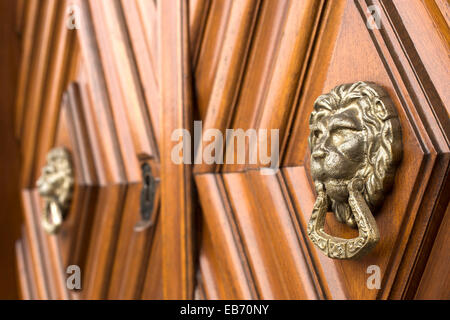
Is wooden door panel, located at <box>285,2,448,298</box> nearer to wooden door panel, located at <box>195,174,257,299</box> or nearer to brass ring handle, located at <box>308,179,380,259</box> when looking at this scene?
brass ring handle, located at <box>308,179,380,259</box>

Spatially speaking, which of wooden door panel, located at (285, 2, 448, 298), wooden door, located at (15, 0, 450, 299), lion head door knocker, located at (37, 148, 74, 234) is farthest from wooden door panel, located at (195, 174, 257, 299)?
lion head door knocker, located at (37, 148, 74, 234)

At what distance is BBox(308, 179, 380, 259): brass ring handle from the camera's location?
1.40 feet

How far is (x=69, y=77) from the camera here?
0.87 meters

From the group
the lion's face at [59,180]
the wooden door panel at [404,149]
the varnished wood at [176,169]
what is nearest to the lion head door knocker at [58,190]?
the lion's face at [59,180]

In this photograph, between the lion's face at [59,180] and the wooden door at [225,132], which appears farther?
the lion's face at [59,180]

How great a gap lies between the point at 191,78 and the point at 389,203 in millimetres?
300

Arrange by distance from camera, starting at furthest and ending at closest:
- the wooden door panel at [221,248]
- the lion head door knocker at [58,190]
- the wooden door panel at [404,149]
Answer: the lion head door knocker at [58,190], the wooden door panel at [221,248], the wooden door panel at [404,149]

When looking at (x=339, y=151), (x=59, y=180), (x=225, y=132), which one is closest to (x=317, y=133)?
(x=339, y=151)

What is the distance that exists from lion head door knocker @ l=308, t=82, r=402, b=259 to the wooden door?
1 centimetres

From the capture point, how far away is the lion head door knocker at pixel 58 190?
83cm

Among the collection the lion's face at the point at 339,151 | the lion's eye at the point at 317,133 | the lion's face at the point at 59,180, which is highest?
the lion's face at the point at 59,180

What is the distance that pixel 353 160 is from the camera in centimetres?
44

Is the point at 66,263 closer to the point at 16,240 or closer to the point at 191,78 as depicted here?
the point at 16,240

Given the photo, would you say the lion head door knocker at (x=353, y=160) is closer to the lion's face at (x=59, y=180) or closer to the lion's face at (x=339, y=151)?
the lion's face at (x=339, y=151)
